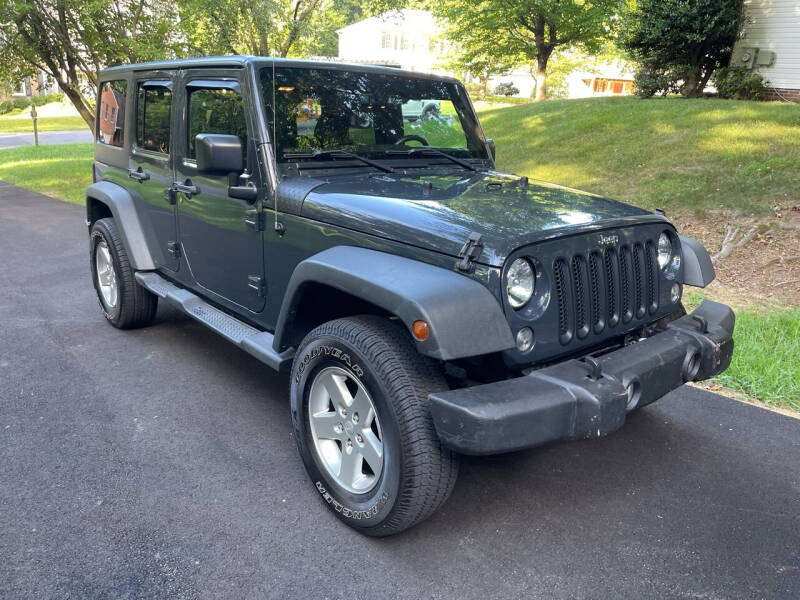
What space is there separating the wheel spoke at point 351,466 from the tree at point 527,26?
775 inches

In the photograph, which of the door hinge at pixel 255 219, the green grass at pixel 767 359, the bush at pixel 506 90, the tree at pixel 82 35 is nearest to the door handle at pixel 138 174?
the door hinge at pixel 255 219

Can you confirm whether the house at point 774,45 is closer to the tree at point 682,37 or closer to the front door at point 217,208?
the tree at point 682,37

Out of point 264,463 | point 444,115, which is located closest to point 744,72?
point 444,115

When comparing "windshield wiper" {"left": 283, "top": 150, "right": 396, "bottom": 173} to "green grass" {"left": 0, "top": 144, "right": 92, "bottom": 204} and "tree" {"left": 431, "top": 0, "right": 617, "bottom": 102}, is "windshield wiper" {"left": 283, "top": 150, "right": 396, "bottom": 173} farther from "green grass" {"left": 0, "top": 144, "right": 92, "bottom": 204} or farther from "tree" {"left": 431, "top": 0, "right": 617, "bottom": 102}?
"tree" {"left": 431, "top": 0, "right": 617, "bottom": 102}

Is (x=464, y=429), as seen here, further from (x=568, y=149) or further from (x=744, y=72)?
(x=744, y=72)

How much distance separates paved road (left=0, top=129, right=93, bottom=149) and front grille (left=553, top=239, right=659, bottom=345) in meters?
25.8

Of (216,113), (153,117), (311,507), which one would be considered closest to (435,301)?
(311,507)

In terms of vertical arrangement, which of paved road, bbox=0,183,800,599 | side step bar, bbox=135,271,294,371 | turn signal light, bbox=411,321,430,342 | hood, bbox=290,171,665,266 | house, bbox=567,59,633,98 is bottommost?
paved road, bbox=0,183,800,599

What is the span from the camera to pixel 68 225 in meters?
9.66

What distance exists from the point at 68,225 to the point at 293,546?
8532 millimetres

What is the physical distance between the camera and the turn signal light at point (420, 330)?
231cm

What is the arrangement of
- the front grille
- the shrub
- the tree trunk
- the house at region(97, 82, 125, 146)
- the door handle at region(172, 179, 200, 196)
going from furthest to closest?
the tree trunk, the shrub, the house at region(97, 82, 125, 146), the door handle at region(172, 179, 200, 196), the front grille

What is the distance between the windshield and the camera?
11.1ft

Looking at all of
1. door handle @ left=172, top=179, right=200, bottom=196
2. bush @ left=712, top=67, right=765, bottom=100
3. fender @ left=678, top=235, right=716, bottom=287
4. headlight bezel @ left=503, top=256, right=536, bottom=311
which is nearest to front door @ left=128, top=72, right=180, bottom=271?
door handle @ left=172, top=179, right=200, bottom=196
